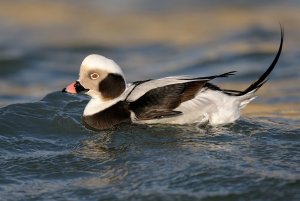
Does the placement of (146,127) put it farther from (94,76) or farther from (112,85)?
(94,76)

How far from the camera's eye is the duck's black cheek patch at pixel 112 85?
611 cm

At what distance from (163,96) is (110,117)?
464 millimetres

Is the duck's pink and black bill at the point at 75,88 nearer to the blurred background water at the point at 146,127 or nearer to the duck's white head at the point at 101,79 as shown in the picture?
the duck's white head at the point at 101,79

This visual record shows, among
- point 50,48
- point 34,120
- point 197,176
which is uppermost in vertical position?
point 50,48

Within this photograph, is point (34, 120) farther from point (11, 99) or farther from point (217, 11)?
point (217, 11)

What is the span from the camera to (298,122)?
6.57 meters

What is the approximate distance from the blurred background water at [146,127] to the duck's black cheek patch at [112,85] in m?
0.37

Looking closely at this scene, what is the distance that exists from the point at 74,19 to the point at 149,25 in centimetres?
125

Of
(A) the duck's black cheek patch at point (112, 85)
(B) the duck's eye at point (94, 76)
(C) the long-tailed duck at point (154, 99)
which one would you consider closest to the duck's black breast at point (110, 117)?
(C) the long-tailed duck at point (154, 99)

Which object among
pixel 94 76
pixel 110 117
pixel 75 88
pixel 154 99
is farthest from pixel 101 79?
pixel 154 99

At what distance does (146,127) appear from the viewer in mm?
5816

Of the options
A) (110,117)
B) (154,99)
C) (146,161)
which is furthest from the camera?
(110,117)

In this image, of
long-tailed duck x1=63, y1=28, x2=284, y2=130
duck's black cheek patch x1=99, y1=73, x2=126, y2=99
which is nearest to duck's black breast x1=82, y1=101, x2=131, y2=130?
long-tailed duck x1=63, y1=28, x2=284, y2=130

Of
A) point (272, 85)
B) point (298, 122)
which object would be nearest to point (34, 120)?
point (298, 122)
